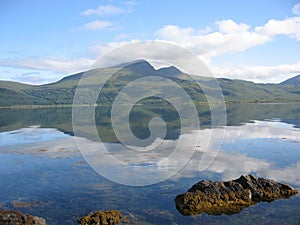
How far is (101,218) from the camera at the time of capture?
19547 mm

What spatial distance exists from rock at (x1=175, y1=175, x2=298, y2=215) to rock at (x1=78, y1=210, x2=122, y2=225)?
15.7ft

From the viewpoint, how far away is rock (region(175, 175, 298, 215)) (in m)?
22.0

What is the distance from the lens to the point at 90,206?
22.5 meters

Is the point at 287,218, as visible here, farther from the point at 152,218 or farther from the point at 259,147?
the point at 259,147

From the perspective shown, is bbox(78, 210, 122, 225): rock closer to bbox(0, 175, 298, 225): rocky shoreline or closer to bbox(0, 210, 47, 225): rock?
bbox(0, 175, 298, 225): rocky shoreline

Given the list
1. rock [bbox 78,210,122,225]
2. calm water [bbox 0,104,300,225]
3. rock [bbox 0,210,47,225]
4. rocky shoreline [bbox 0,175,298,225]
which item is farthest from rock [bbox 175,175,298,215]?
rock [bbox 0,210,47,225]

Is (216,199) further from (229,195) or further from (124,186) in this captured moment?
(124,186)

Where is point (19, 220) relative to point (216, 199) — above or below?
below

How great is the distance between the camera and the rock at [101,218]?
63.4 ft

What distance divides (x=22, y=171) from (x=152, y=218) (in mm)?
19201

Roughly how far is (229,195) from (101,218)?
10.3 metres

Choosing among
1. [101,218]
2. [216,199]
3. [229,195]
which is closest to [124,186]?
[101,218]

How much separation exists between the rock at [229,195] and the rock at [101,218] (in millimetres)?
4799

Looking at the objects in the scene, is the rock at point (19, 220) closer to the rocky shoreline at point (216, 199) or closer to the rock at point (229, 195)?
the rocky shoreline at point (216, 199)
